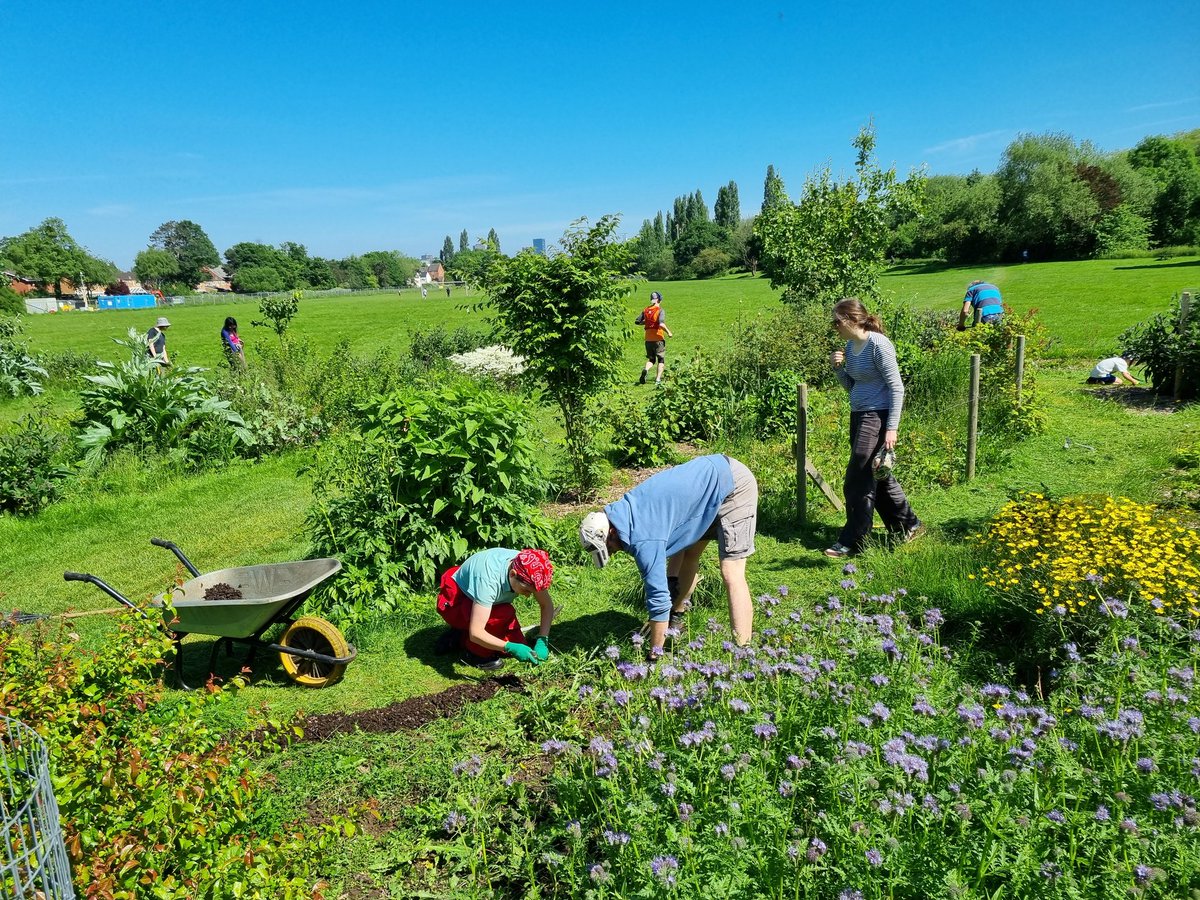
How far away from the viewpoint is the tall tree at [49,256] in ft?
269

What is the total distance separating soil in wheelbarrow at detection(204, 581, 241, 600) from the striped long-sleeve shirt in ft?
15.3

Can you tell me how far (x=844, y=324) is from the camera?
215 inches

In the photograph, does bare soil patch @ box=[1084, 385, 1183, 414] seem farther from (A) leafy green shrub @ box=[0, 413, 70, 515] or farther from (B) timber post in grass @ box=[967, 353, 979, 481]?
(A) leafy green shrub @ box=[0, 413, 70, 515]

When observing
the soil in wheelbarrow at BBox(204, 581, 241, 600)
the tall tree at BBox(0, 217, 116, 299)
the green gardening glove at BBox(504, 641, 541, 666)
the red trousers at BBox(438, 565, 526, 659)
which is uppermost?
the tall tree at BBox(0, 217, 116, 299)

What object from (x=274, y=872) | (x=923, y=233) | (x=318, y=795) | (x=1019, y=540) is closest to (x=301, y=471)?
(x=318, y=795)

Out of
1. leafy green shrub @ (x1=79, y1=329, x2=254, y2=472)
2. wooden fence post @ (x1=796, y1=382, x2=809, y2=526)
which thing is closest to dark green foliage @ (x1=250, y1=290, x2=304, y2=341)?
leafy green shrub @ (x1=79, y1=329, x2=254, y2=472)

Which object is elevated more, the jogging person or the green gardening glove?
the jogging person

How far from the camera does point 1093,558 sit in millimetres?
3941

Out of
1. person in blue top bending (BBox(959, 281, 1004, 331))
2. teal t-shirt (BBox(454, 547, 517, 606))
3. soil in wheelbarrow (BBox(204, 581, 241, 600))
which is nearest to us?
teal t-shirt (BBox(454, 547, 517, 606))

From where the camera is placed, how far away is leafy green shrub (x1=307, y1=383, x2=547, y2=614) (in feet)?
18.2

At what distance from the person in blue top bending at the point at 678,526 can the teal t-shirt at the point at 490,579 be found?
36.2 inches

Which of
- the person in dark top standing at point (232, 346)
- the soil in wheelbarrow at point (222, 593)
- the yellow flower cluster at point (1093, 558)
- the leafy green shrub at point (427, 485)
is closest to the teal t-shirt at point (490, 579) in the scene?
the leafy green shrub at point (427, 485)

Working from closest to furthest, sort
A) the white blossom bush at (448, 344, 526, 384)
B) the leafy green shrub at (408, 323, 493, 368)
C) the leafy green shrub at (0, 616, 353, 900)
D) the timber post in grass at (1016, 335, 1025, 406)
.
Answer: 1. the leafy green shrub at (0, 616, 353, 900)
2. the timber post in grass at (1016, 335, 1025, 406)
3. the white blossom bush at (448, 344, 526, 384)
4. the leafy green shrub at (408, 323, 493, 368)

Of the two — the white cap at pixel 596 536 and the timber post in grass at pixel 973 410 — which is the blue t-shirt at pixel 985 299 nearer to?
the timber post in grass at pixel 973 410
